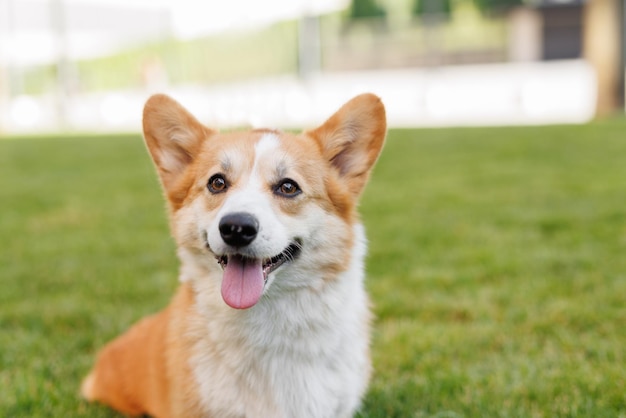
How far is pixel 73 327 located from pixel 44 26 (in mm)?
26294

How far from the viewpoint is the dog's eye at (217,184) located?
268 centimetres

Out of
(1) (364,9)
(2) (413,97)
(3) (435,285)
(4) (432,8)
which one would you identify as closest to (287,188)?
(3) (435,285)

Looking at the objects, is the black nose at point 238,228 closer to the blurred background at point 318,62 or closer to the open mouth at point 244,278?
the open mouth at point 244,278

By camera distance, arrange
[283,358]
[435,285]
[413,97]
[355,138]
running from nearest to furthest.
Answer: [283,358], [355,138], [435,285], [413,97]

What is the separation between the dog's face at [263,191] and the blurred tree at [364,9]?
24.0 meters

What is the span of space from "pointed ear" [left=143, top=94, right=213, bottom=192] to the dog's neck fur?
403 mm

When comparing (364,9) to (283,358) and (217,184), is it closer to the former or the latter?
(217,184)

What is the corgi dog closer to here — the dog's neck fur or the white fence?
the dog's neck fur

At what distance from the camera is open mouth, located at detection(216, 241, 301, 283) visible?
250cm

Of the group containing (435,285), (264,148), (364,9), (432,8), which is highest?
(364,9)

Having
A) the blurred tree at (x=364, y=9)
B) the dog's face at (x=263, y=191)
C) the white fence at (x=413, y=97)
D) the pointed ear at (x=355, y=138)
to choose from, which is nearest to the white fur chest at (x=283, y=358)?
the dog's face at (x=263, y=191)

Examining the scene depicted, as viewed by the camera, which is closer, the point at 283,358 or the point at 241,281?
the point at 241,281

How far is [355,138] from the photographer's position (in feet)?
9.49

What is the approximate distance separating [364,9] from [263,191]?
80.9 ft
